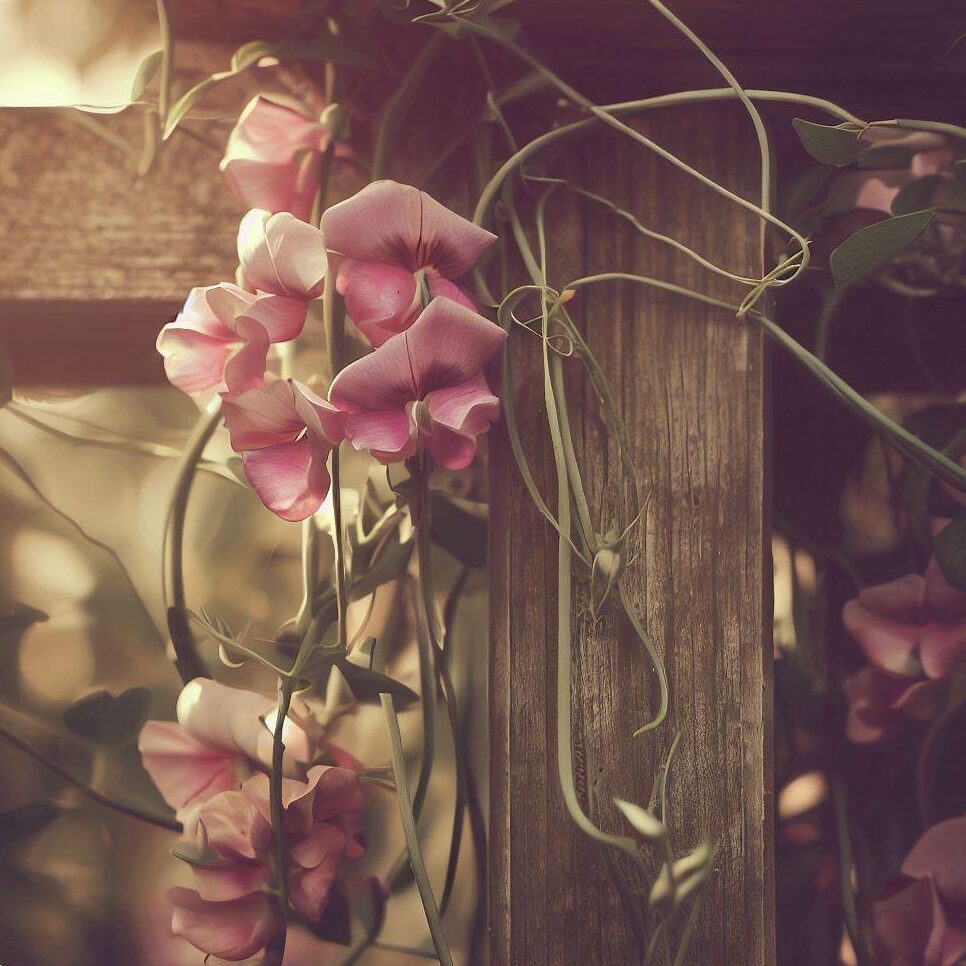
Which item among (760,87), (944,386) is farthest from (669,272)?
(944,386)

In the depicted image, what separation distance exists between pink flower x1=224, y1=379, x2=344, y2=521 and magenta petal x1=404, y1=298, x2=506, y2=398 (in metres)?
0.05

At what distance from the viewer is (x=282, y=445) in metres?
0.45

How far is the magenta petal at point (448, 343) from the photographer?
1.39ft

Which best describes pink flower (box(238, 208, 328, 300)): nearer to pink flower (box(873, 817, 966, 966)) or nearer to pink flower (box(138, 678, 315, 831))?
Result: pink flower (box(138, 678, 315, 831))

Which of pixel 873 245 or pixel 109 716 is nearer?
pixel 873 245

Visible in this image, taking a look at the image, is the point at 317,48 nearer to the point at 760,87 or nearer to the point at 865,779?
the point at 760,87

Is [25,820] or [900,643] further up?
[900,643]

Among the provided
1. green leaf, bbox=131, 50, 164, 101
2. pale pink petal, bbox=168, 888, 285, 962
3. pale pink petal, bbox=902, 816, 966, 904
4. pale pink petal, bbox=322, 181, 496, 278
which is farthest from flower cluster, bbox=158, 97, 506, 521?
pale pink petal, bbox=902, 816, 966, 904

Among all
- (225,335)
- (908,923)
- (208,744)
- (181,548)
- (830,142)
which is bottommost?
(908,923)

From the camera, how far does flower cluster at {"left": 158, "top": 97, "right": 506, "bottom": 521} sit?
0.43 m

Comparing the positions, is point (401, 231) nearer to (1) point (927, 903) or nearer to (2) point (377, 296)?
(2) point (377, 296)

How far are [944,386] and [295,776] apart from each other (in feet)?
1.65

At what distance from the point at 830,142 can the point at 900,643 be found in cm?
32

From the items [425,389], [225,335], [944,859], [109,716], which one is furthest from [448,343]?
[944,859]
